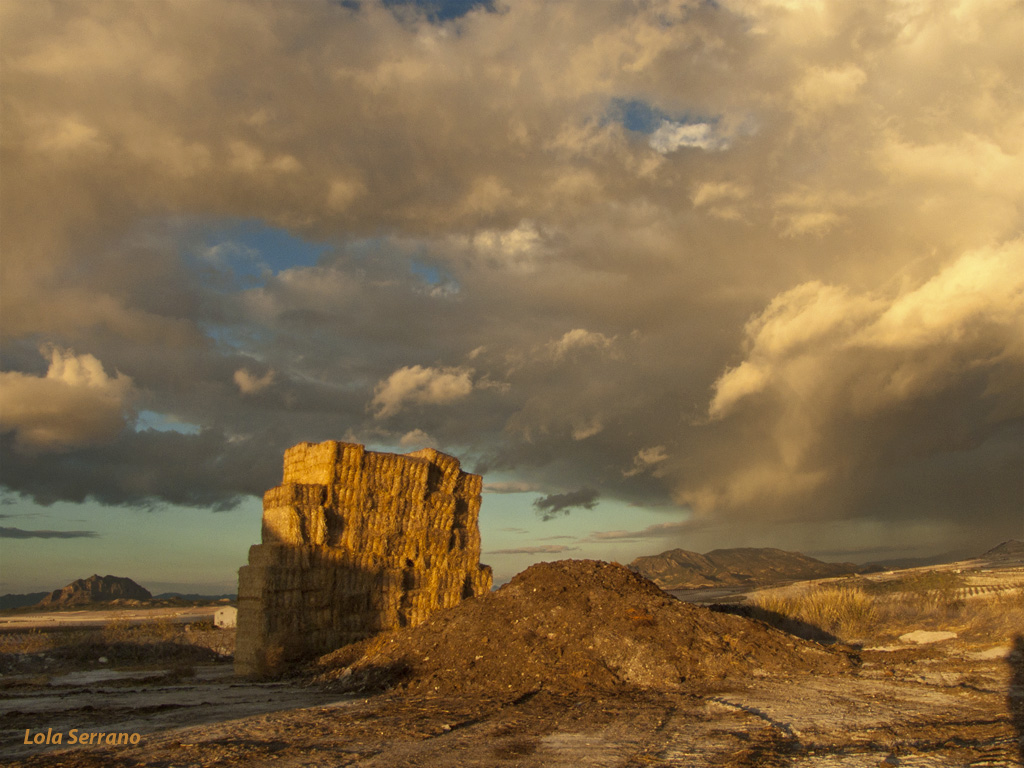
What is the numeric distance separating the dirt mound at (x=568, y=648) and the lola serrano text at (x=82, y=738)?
19.1ft

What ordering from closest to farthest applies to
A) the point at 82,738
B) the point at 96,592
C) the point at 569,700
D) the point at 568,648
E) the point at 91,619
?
the point at 82,738, the point at 569,700, the point at 568,648, the point at 91,619, the point at 96,592

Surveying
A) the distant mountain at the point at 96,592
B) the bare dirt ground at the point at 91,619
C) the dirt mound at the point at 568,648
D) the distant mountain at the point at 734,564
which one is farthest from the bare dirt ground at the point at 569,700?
the distant mountain at the point at 96,592

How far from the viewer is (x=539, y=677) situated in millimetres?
16078

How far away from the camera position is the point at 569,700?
47.6 feet

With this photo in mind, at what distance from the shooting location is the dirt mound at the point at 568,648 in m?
16.2

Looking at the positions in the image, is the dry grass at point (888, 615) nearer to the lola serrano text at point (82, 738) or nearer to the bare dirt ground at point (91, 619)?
the lola serrano text at point (82, 738)

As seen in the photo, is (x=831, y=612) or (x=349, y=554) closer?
(x=349, y=554)

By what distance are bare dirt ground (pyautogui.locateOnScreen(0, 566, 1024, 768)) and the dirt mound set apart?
0.05 metres

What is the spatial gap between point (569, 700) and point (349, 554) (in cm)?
898

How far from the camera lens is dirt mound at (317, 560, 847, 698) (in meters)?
16.2

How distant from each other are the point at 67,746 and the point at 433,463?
44.8ft

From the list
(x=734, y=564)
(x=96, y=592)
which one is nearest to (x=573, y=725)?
(x=96, y=592)

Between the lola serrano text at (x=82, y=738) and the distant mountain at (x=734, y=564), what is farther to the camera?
the distant mountain at (x=734, y=564)

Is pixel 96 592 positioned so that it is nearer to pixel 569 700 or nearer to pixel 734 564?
pixel 734 564
